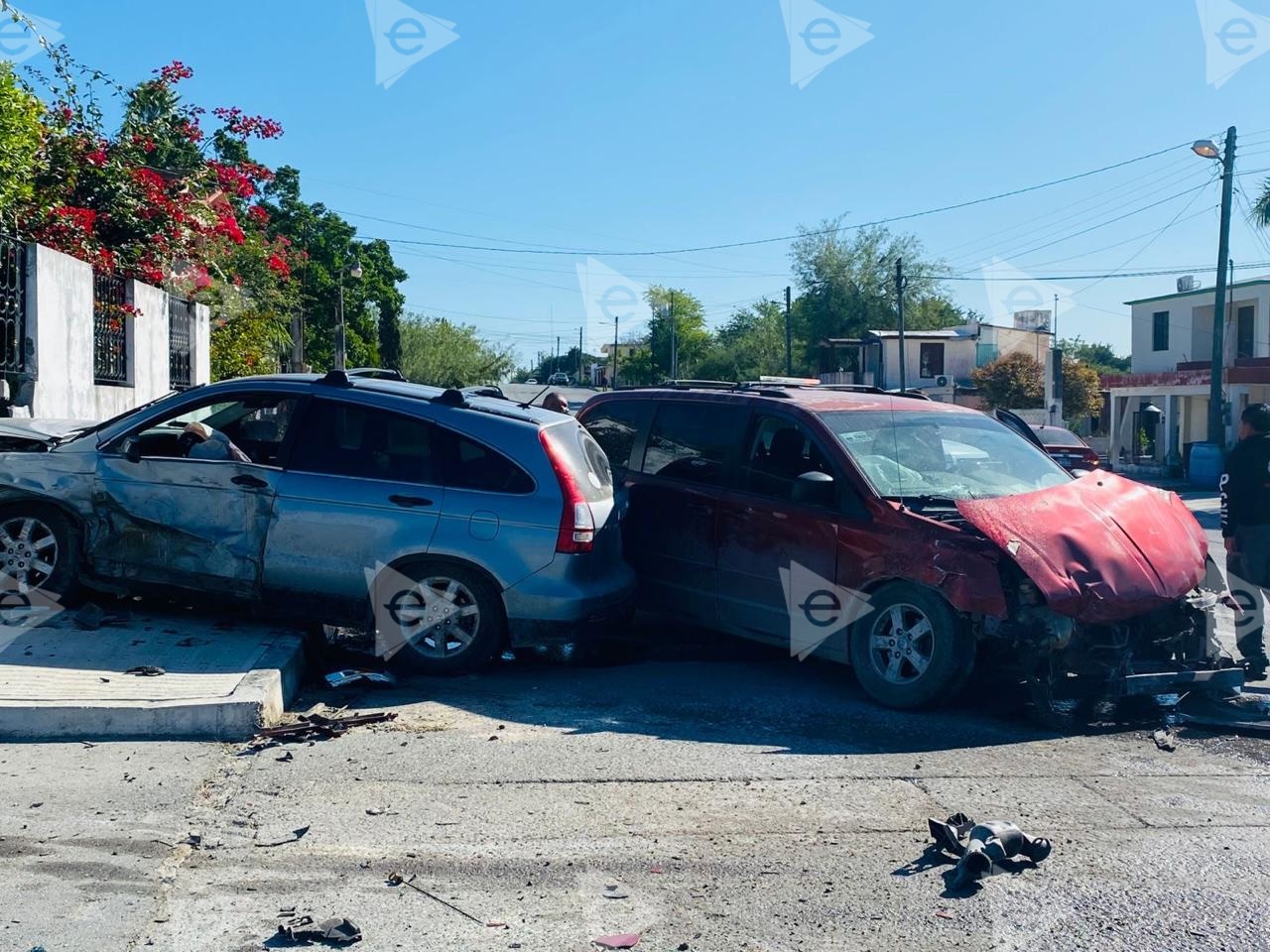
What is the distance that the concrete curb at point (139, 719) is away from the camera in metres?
5.82

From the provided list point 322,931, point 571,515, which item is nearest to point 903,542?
point 571,515

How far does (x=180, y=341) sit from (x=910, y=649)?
1284 centimetres

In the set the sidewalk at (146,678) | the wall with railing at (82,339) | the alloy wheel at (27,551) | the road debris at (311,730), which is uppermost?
the wall with railing at (82,339)

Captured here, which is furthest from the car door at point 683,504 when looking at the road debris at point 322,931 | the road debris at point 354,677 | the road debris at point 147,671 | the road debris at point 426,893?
the road debris at point 322,931

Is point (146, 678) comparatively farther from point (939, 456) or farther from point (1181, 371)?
point (1181, 371)

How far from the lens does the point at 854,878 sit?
453 centimetres

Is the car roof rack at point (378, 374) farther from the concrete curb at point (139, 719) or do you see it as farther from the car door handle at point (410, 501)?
the concrete curb at point (139, 719)

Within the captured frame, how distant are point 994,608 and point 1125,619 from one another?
0.83 m

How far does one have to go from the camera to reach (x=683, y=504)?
8.30 m

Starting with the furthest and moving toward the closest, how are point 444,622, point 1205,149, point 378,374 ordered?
point 1205,149 → point 378,374 → point 444,622

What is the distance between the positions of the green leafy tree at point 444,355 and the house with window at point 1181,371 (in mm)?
29948

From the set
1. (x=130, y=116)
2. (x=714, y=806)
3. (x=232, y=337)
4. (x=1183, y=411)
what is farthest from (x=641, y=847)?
(x=1183, y=411)

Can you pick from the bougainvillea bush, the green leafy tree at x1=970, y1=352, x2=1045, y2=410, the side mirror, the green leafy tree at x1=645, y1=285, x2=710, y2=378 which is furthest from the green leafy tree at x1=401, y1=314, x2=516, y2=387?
the side mirror

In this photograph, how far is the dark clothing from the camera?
816 centimetres
